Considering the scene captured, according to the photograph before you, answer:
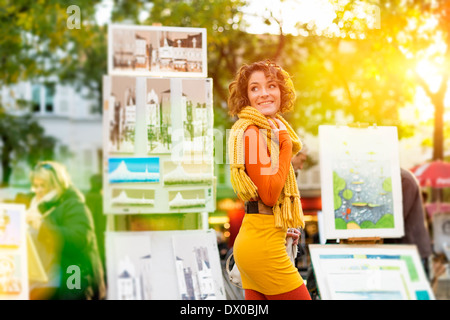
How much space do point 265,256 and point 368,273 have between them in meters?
0.99

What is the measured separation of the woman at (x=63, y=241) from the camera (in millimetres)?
3115

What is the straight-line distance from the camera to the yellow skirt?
2307 mm

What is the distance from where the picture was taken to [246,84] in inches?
98.8

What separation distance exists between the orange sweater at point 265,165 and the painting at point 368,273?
0.88 m

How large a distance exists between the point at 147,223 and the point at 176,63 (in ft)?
2.39

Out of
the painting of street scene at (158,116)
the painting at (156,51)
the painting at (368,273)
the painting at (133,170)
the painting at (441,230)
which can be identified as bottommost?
the painting at (441,230)

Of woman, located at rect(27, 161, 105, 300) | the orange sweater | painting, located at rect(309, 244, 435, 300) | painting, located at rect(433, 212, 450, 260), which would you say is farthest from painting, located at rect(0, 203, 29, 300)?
painting, located at rect(433, 212, 450, 260)

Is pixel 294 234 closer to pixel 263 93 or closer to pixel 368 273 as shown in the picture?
pixel 263 93

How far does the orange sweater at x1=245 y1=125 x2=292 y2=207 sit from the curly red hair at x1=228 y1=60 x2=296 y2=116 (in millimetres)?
173

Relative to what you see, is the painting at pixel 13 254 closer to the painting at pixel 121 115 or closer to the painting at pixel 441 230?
the painting at pixel 121 115

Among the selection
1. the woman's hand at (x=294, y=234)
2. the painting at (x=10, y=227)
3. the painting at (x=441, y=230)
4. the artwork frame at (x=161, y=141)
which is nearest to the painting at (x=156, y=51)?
the artwork frame at (x=161, y=141)

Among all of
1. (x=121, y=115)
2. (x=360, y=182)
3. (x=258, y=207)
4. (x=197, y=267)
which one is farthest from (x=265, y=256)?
(x=360, y=182)

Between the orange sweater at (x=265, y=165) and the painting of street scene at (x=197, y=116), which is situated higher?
the painting of street scene at (x=197, y=116)
